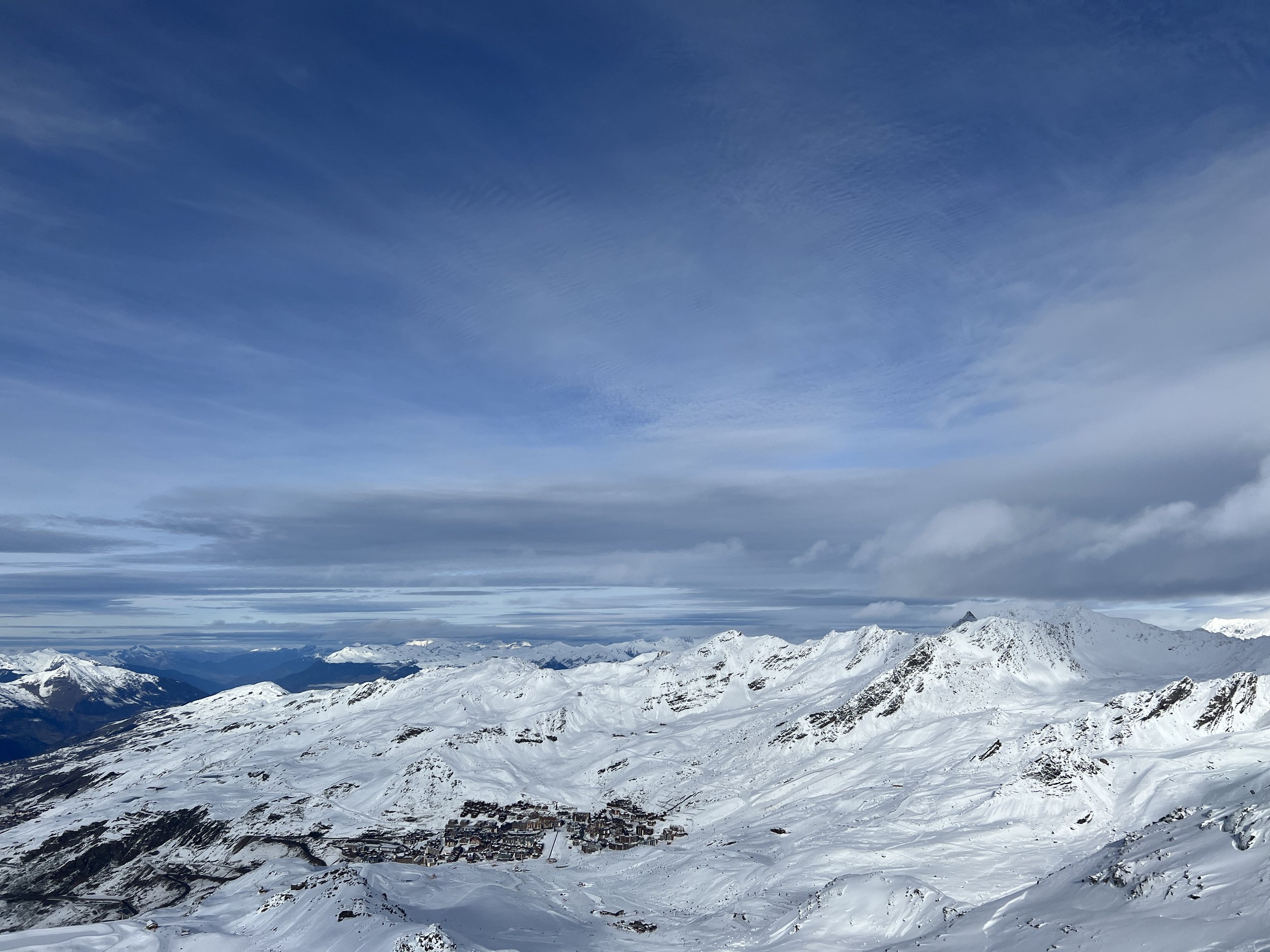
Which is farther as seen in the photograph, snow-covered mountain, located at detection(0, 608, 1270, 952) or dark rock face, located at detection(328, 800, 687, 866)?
dark rock face, located at detection(328, 800, 687, 866)

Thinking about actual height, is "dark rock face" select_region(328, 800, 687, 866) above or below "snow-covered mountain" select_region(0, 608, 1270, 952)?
below

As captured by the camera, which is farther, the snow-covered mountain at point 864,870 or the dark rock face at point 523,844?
the dark rock face at point 523,844

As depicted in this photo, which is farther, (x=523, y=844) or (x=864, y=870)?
(x=523, y=844)

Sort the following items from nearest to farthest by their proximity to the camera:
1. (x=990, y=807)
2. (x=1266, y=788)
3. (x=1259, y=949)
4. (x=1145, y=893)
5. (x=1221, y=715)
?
(x=1259, y=949), (x=1145, y=893), (x=1266, y=788), (x=990, y=807), (x=1221, y=715)

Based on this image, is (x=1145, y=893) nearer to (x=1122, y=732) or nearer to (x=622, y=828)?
(x=1122, y=732)

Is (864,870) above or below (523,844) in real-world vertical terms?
above

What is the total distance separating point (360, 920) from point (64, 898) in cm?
16188

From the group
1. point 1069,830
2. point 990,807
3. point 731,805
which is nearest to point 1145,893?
point 1069,830

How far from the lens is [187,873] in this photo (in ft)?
630

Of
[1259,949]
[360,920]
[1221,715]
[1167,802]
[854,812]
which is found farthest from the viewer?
[854,812]

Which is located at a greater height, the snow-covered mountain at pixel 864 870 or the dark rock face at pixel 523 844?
the snow-covered mountain at pixel 864 870

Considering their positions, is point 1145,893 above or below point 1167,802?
above

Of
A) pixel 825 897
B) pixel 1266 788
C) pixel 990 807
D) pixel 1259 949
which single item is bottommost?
pixel 990 807

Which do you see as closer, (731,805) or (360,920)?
(360,920)
